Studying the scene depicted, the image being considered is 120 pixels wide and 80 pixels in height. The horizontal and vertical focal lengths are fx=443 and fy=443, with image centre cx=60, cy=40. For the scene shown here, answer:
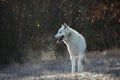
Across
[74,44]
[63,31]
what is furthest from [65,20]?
[74,44]

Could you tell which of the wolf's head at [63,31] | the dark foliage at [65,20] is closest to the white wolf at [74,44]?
the wolf's head at [63,31]

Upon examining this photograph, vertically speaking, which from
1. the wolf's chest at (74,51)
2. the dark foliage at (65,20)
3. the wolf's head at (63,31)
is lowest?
the wolf's chest at (74,51)

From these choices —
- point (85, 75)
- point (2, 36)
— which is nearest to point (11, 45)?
point (2, 36)

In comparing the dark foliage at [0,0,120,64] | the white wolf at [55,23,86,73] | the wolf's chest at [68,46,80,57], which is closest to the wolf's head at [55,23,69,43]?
the white wolf at [55,23,86,73]

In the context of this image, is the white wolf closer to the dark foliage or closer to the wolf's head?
→ the wolf's head

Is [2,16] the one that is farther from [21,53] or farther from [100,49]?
[100,49]

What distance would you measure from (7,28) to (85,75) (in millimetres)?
10797

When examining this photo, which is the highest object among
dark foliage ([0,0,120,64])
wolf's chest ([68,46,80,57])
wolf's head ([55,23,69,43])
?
dark foliage ([0,0,120,64])

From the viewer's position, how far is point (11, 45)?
23000 mm

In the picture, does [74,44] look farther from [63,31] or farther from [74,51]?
[63,31]

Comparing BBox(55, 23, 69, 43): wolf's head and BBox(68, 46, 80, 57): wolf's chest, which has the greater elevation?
BBox(55, 23, 69, 43): wolf's head

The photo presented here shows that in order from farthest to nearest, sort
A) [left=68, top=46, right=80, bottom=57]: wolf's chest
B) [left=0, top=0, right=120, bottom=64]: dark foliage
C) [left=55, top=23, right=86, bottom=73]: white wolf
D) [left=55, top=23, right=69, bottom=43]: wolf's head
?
[left=0, top=0, right=120, bottom=64]: dark foliage → [left=55, top=23, right=69, bottom=43]: wolf's head → [left=68, top=46, right=80, bottom=57]: wolf's chest → [left=55, top=23, right=86, bottom=73]: white wolf

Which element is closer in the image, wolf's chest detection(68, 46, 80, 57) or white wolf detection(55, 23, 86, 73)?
white wolf detection(55, 23, 86, 73)

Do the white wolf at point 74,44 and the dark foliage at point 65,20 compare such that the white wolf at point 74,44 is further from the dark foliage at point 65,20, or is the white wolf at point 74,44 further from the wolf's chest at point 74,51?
the dark foliage at point 65,20
